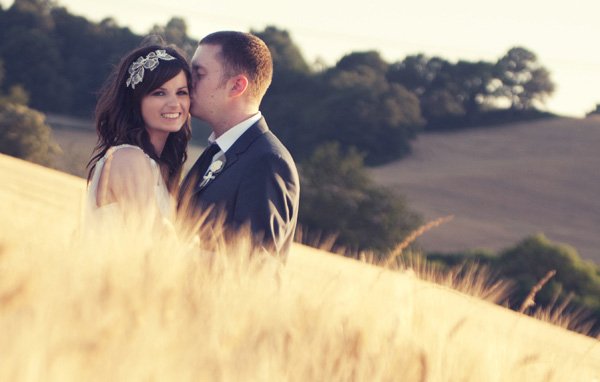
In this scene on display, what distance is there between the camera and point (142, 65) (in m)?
3.23

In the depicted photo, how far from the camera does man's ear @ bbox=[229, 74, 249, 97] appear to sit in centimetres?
335

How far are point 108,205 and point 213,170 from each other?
1.78 feet

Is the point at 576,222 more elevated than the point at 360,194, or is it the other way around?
the point at 360,194

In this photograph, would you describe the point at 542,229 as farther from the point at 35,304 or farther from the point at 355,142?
the point at 35,304

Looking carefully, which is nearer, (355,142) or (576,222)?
(576,222)

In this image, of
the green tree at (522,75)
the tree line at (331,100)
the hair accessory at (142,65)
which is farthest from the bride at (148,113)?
the green tree at (522,75)

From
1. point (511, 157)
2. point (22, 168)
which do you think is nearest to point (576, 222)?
point (511, 157)

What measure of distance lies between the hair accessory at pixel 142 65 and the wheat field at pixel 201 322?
1217mm

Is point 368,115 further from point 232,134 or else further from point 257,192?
point 257,192

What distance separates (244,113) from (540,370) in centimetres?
195

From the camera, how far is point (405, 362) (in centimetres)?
181

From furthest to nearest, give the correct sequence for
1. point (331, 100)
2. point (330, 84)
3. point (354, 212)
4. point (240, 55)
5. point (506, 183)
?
point (330, 84)
point (331, 100)
point (506, 183)
point (354, 212)
point (240, 55)

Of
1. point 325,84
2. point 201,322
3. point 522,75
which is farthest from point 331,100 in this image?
point 201,322

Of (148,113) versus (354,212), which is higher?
(148,113)
